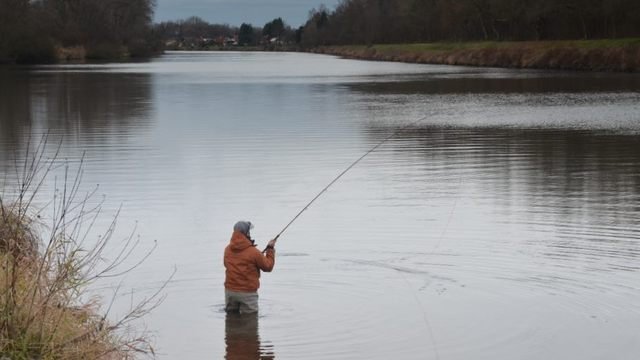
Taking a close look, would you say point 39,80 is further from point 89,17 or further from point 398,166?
point 89,17

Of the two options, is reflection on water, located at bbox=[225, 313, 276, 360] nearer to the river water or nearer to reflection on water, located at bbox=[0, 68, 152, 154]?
the river water

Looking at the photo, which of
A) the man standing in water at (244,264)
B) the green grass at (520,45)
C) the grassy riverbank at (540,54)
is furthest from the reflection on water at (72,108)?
the green grass at (520,45)

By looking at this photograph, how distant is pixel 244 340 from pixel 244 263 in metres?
0.88

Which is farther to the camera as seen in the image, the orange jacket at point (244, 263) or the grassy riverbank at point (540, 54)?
the grassy riverbank at point (540, 54)

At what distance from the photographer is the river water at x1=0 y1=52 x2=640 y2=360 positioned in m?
10.8

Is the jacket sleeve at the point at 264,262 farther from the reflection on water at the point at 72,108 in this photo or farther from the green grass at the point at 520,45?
the green grass at the point at 520,45

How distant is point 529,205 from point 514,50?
247ft

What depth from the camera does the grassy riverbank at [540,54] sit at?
239 ft

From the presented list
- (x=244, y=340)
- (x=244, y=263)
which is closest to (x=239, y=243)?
(x=244, y=263)

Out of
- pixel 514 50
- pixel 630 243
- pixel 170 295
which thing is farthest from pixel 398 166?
pixel 514 50

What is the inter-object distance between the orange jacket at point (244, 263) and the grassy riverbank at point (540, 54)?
63.1m

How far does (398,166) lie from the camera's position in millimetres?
22953

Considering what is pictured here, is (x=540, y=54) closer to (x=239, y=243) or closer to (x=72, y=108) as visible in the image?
(x=72, y=108)

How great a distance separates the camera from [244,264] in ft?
36.7
